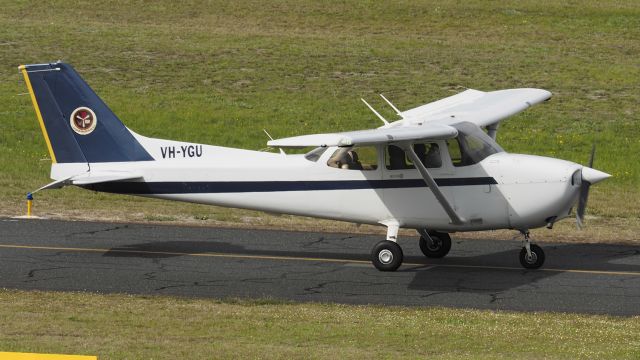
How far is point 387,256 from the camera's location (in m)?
18.3

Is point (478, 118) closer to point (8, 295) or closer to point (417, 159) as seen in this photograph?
point (417, 159)

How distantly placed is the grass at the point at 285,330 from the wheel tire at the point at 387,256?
7.27 ft

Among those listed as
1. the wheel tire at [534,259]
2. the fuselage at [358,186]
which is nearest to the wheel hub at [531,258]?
the wheel tire at [534,259]

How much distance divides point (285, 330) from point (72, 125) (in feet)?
22.3

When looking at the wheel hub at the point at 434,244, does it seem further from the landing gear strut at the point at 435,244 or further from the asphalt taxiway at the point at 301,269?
the asphalt taxiway at the point at 301,269

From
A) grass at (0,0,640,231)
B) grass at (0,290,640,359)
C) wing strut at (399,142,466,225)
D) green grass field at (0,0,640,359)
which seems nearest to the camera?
grass at (0,290,640,359)

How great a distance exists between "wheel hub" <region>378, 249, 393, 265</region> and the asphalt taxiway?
21 cm

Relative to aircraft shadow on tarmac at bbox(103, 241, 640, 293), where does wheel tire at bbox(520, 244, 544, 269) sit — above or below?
above

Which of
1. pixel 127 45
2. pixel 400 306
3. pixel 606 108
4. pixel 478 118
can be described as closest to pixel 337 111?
pixel 606 108

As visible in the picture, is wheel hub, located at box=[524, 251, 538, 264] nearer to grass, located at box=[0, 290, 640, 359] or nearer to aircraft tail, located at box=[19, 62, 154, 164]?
grass, located at box=[0, 290, 640, 359]

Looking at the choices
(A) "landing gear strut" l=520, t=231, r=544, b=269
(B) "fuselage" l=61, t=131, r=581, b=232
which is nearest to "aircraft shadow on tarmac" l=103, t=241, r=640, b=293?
(A) "landing gear strut" l=520, t=231, r=544, b=269

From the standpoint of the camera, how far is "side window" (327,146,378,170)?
59.9 ft

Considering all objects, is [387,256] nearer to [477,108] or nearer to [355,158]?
[355,158]

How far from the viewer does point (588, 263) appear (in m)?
19.2
